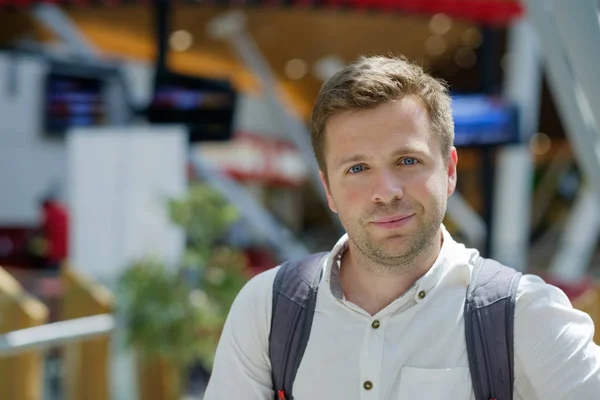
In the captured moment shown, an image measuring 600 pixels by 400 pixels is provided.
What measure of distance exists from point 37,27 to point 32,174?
398cm

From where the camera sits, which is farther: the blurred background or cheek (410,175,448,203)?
the blurred background

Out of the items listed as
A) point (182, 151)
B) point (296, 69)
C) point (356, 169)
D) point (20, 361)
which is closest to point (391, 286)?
point (356, 169)

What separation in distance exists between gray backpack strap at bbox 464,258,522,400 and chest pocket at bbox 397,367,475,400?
2 cm

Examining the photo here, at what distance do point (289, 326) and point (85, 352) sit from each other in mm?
3612

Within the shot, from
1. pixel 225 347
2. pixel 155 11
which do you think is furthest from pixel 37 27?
pixel 225 347

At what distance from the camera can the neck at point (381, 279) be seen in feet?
5.38

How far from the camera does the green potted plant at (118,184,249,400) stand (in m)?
5.87

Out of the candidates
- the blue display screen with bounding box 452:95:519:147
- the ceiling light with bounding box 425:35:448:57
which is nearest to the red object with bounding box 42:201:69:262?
the blue display screen with bounding box 452:95:519:147

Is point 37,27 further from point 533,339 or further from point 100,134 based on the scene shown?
point 533,339

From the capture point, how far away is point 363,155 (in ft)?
5.22

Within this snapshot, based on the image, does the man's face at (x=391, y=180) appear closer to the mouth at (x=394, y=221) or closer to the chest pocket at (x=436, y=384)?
the mouth at (x=394, y=221)

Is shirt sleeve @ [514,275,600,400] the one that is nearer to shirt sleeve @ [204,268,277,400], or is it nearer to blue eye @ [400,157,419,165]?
blue eye @ [400,157,419,165]

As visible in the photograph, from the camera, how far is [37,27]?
1962 cm

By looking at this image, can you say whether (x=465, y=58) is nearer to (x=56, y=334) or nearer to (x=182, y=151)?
(x=182, y=151)
